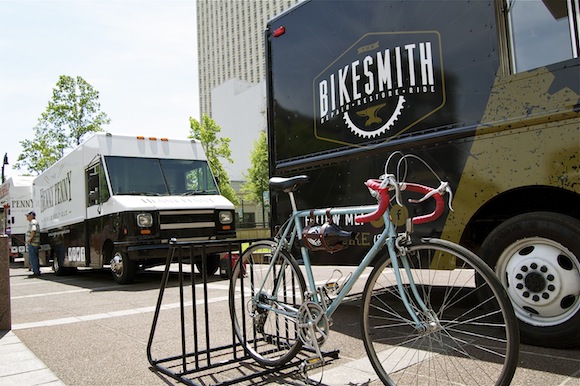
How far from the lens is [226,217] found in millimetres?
10492

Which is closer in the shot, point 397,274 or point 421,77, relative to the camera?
point 397,274

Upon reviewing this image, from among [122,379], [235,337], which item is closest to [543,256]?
[235,337]

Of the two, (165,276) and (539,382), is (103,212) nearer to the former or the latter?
(165,276)

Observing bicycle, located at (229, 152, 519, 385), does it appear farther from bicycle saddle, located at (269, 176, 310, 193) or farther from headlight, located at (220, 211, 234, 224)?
headlight, located at (220, 211, 234, 224)

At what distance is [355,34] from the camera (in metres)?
5.26

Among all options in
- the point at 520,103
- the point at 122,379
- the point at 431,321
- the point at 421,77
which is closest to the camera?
the point at 431,321

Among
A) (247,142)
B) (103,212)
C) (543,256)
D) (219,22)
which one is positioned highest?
(219,22)

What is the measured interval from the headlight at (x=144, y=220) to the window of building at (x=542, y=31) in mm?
7292

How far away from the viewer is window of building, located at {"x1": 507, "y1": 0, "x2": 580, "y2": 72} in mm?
3875

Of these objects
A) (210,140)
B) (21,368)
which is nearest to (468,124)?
(21,368)

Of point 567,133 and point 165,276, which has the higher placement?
point 567,133

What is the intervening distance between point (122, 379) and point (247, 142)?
232 ft

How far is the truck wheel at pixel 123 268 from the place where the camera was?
9.74 meters

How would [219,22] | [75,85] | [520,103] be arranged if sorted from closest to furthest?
[520,103]
[75,85]
[219,22]
